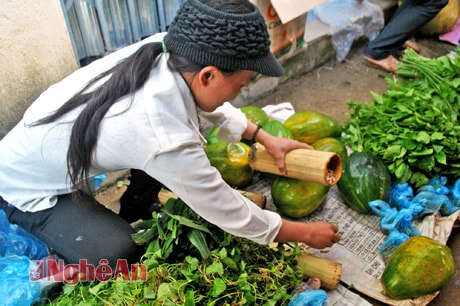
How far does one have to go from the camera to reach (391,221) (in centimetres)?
221

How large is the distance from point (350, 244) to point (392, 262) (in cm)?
32

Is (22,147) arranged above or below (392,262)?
above

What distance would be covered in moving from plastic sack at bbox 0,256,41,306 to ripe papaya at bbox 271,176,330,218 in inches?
50.6

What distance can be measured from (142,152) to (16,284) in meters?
0.80

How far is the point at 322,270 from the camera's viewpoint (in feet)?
6.29

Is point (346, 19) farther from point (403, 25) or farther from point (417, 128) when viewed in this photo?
point (417, 128)

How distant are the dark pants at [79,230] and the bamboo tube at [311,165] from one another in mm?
829

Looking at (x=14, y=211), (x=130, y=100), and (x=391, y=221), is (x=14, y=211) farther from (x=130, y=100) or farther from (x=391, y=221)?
(x=391, y=221)

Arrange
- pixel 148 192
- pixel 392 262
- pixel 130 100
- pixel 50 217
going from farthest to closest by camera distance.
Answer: pixel 148 192
pixel 392 262
pixel 50 217
pixel 130 100

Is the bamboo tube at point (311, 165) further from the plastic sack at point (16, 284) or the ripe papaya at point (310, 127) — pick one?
the plastic sack at point (16, 284)

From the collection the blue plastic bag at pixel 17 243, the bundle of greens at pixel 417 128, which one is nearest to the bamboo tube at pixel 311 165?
the bundle of greens at pixel 417 128

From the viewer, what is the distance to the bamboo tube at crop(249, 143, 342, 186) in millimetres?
1867

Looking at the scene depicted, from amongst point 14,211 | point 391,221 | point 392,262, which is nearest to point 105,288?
point 14,211

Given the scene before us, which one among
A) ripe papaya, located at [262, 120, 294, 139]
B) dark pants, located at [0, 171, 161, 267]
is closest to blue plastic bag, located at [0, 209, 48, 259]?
dark pants, located at [0, 171, 161, 267]
